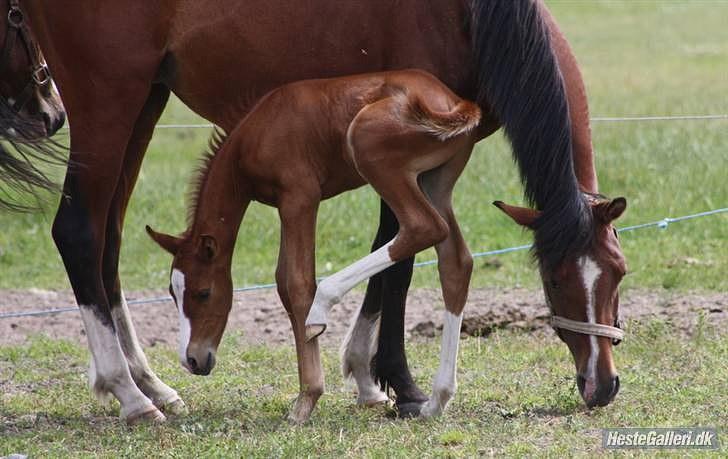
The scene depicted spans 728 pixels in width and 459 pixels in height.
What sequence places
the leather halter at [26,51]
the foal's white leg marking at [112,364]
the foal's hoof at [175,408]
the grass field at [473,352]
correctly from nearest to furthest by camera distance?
1. the grass field at [473,352]
2. the foal's white leg marking at [112,364]
3. the foal's hoof at [175,408]
4. the leather halter at [26,51]

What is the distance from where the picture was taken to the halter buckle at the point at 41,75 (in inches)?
243

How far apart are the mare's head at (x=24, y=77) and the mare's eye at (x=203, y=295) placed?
48.0 inches

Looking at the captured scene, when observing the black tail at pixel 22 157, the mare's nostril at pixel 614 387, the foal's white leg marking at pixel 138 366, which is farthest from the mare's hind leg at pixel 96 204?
the mare's nostril at pixel 614 387

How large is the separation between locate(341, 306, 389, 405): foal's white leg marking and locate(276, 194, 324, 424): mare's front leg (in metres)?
0.47

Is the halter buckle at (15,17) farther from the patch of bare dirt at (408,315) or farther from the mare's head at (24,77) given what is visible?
the patch of bare dirt at (408,315)

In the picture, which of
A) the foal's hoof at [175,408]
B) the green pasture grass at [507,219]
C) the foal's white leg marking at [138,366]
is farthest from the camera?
the green pasture grass at [507,219]

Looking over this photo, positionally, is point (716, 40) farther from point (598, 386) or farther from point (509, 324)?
point (598, 386)

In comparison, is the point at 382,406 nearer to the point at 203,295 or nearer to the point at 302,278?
the point at 302,278

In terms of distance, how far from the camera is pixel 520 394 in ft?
18.0

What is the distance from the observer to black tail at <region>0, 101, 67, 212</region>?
5211mm

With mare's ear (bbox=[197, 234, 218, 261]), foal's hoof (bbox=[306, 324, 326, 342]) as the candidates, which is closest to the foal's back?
mare's ear (bbox=[197, 234, 218, 261])

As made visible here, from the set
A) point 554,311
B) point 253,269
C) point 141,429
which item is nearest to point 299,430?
point 141,429

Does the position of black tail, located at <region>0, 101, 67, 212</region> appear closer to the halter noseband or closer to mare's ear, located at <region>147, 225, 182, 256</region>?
mare's ear, located at <region>147, 225, 182, 256</region>

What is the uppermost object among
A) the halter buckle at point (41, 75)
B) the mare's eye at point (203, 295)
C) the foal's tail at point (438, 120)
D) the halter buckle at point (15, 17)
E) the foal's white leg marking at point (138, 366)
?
the halter buckle at point (15, 17)
